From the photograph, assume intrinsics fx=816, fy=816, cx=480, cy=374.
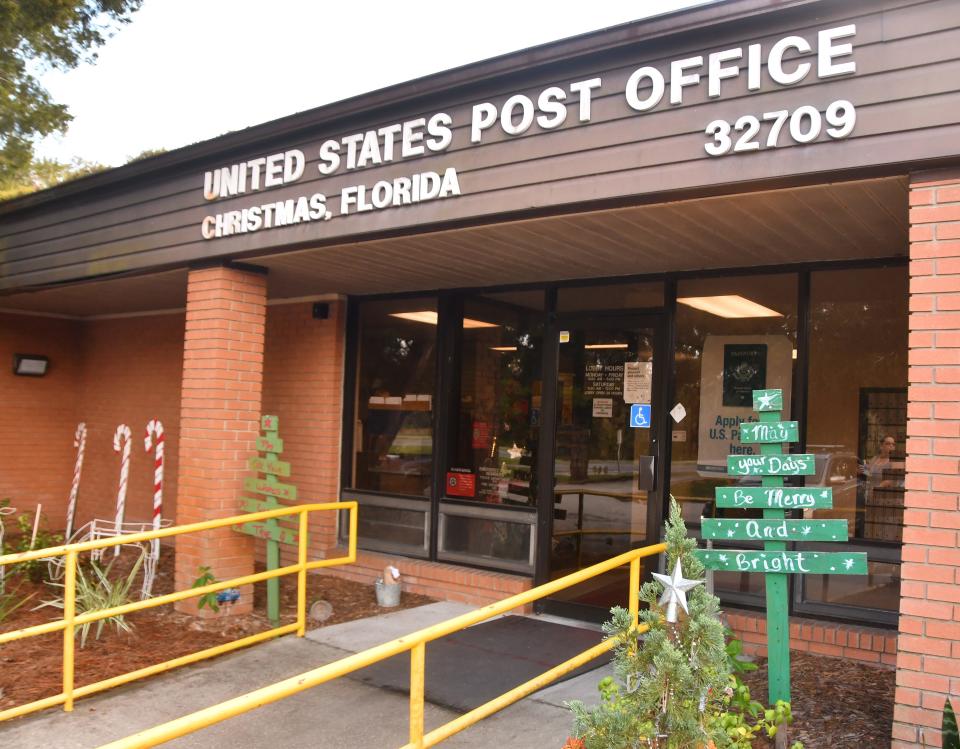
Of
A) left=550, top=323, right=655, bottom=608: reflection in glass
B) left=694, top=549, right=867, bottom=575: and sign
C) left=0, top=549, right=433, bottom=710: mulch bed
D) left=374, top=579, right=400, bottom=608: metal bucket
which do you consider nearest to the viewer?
left=694, top=549, right=867, bottom=575: and sign

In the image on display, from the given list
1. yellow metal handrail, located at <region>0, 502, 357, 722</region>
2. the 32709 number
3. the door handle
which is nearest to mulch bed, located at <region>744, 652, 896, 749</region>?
the door handle

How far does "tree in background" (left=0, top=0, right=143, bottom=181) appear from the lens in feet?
29.5

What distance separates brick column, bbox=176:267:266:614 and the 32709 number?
4510 mm

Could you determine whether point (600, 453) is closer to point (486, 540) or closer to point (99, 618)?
point (486, 540)

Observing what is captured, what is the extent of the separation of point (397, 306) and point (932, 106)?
18.4 ft

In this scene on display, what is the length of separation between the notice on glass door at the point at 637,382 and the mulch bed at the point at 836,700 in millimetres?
2215

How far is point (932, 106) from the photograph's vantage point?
12.6ft

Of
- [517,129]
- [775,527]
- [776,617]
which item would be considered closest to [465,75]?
[517,129]

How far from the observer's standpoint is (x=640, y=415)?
668 centimetres

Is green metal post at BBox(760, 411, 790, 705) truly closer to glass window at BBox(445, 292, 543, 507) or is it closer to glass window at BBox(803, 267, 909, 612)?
glass window at BBox(803, 267, 909, 612)

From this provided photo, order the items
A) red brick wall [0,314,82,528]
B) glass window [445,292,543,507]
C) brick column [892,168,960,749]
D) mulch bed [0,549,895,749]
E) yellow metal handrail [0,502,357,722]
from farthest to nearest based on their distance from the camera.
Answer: red brick wall [0,314,82,528], glass window [445,292,543,507], yellow metal handrail [0,502,357,722], mulch bed [0,549,895,749], brick column [892,168,960,749]

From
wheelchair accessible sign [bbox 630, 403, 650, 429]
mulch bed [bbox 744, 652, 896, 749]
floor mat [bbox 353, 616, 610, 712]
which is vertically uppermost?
wheelchair accessible sign [bbox 630, 403, 650, 429]

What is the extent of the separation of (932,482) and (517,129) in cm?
312

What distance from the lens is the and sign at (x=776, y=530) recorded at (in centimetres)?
395
